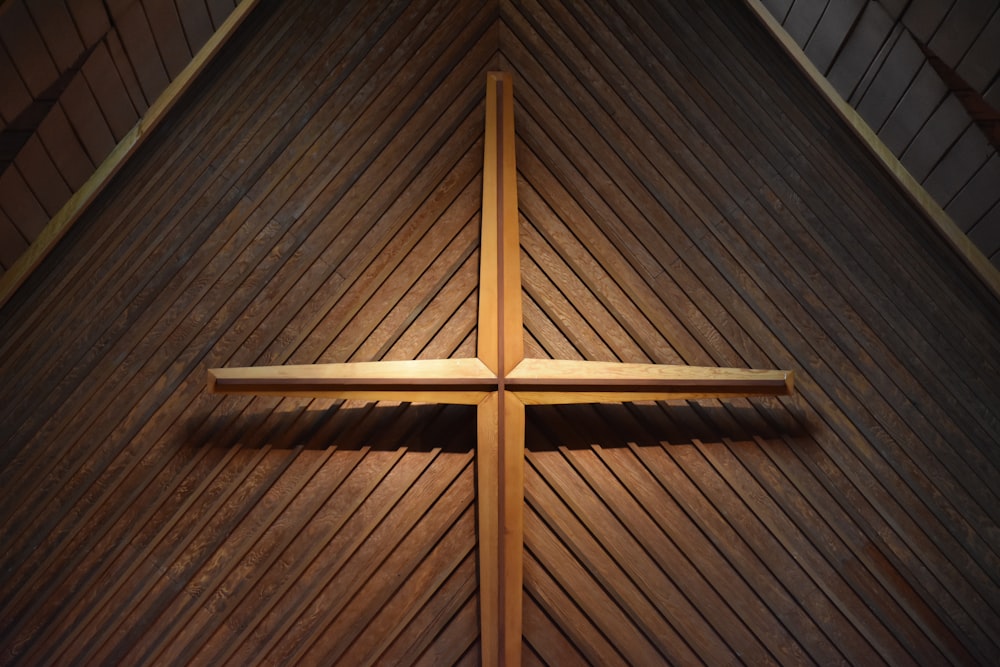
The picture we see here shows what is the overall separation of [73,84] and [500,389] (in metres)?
1.99

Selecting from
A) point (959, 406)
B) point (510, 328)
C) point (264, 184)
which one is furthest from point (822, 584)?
point (264, 184)

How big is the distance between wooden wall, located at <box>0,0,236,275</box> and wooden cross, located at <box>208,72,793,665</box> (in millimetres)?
1053

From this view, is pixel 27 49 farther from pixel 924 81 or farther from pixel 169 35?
pixel 924 81

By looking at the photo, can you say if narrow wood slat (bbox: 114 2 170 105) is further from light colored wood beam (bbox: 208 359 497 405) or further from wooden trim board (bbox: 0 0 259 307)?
light colored wood beam (bbox: 208 359 497 405)

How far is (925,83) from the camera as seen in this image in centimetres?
344

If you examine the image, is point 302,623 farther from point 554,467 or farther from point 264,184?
point 264,184

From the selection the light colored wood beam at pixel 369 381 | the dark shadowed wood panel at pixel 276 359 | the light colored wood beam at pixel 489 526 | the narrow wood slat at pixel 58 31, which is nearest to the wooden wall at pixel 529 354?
the dark shadowed wood panel at pixel 276 359

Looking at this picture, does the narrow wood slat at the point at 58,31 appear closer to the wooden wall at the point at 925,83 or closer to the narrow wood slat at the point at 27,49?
the narrow wood slat at the point at 27,49

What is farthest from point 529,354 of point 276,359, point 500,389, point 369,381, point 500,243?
point 276,359

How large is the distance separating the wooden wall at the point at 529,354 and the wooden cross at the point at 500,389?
17cm

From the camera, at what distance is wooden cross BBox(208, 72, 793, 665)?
10.6 ft

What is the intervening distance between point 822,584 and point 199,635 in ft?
7.91

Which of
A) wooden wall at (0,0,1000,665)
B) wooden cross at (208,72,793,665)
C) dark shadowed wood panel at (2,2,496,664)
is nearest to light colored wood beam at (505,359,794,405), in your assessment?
wooden cross at (208,72,793,665)

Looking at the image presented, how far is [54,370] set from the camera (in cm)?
370
